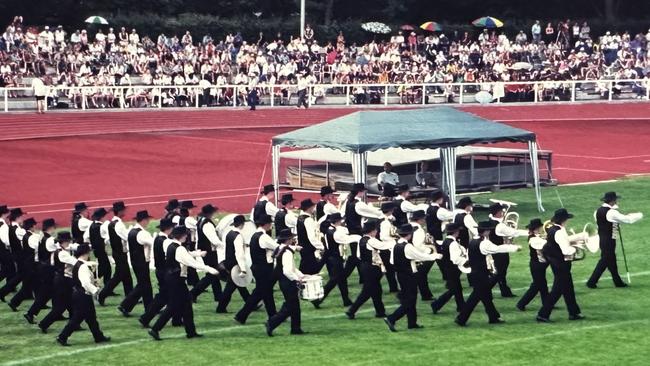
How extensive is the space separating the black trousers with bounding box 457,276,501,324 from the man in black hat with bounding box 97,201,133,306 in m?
4.91

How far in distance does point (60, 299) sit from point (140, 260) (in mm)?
1571

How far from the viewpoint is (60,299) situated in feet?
59.4

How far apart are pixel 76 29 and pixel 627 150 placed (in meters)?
23.6

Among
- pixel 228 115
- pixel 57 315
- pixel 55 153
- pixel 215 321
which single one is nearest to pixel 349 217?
pixel 215 321

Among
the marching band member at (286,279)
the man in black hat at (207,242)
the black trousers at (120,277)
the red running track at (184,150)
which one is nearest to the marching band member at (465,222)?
the marching band member at (286,279)

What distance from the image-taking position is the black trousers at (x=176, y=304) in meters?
17.7

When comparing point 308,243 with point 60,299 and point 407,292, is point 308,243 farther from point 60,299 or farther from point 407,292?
point 60,299

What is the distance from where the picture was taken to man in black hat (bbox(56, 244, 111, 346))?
17312 millimetres

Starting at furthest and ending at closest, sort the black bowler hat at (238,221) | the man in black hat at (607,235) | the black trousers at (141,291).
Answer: the man in black hat at (607,235), the black trousers at (141,291), the black bowler hat at (238,221)

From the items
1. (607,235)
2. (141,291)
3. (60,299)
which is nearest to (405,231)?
(141,291)

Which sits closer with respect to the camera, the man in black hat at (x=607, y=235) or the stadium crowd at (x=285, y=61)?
the man in black hat at (x=607, y=235)

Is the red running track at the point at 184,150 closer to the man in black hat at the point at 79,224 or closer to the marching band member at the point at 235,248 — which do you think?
the man in black hat at the point at 79,224

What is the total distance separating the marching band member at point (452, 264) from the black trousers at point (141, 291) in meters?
3.93

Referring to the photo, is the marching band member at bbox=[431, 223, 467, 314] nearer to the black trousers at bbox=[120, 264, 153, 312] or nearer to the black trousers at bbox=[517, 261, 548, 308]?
the black trousers at bbox=[517, 261, 548, 308]
